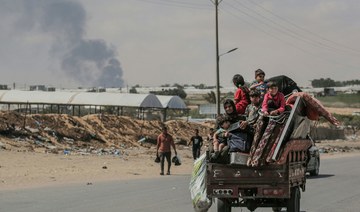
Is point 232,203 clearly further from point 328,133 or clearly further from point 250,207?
point 328,133

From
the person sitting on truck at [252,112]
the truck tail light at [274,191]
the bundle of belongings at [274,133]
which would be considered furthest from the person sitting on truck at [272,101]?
the truck tail light at [274,191]

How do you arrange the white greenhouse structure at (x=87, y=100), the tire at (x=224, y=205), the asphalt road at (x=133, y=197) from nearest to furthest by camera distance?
the tire at (x=224, y=205) < the asphalt road at (x=133, y=197) < the white greenhouse structure at (x=87, y=100)


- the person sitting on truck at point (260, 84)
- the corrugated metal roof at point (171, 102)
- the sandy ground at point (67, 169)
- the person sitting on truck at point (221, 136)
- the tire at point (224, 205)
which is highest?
the corrugated metal roof at point (171, 102)

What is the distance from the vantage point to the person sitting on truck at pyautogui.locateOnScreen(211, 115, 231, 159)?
1067cm

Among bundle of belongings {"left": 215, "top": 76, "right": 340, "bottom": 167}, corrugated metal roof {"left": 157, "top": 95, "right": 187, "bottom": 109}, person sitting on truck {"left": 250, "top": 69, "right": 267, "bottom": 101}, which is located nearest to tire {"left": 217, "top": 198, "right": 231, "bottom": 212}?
bundle of belongings {"left": 215, "top": 76, "right": 340, "bottom": 167}

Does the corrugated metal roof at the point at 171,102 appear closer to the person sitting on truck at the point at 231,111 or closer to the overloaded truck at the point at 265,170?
the person sitting on truck at the point at 231,111

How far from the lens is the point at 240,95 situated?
11617 mm

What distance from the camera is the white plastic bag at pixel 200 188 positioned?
1088 centimetres

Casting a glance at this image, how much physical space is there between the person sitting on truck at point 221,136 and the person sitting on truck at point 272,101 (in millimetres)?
724

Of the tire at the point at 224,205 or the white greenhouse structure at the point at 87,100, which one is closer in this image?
the tire at the point at 224,205

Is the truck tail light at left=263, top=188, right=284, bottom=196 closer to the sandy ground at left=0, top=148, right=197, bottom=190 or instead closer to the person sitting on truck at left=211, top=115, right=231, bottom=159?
the person sitting on truck at left=211, top=115, right=231, bottom=159

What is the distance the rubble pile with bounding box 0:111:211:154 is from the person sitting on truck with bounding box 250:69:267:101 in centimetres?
2413

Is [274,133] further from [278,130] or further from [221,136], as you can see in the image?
[221,136]

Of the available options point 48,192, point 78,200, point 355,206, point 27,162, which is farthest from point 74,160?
point 355,206
